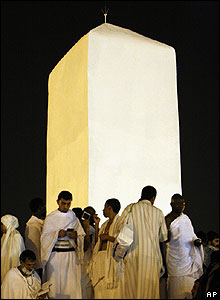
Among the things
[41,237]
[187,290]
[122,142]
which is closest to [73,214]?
[41,237]

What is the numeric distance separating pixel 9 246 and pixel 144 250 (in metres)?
1.67

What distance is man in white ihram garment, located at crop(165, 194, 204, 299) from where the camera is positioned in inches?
286

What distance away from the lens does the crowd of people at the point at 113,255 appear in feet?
22.9

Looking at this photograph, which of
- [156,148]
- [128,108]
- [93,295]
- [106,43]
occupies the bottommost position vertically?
[93,295]

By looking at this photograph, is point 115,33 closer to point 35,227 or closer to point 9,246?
point 35,227

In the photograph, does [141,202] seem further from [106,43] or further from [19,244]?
[106,43]

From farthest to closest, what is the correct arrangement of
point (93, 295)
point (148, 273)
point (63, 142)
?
point (63, 142)
point (93, 295)
point (148, 273)

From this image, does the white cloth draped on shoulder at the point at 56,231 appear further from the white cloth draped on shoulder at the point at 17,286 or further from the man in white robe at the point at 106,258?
the white cloth draped on shoulder at the point at 17,286

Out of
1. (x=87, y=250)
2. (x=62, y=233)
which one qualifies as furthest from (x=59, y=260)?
(x=87, y=250)

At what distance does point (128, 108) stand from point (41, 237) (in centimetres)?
420

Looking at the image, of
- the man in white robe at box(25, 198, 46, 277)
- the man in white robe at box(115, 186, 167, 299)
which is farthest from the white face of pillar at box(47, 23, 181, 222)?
the man in white robe at box(115, 186, 167, 299)

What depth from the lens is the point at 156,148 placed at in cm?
1088

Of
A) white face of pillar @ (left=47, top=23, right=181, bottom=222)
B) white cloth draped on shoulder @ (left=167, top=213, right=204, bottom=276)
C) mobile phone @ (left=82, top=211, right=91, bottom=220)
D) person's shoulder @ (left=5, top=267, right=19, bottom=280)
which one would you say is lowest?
person's shoulder @ (left=5, top=267, right=19, bottom=280)

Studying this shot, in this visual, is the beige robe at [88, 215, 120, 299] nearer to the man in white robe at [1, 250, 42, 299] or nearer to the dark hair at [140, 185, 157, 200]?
the dark hair at [140, 185, 157, 200]
